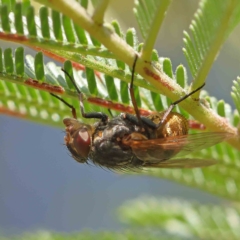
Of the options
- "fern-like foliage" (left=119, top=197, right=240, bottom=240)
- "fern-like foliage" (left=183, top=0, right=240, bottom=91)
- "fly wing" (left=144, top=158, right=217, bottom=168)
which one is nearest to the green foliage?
"fern-like foliage" (left=183, top=0, right=240, bottom=91)

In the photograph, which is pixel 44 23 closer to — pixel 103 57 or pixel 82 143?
pixel 103 57

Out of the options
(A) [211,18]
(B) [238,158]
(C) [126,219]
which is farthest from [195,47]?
(C) [126,219]

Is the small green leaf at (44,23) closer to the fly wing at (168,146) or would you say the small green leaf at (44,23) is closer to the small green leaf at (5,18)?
the small green leaf at (5,18)

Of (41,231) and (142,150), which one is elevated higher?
(41,231)

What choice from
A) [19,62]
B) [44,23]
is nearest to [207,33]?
[44,23]

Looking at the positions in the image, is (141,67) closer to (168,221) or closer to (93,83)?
(93,83)

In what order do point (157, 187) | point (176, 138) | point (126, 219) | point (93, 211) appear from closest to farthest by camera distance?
point (176, 138), point (126, 219), point (157, 187), point (93, 211)
